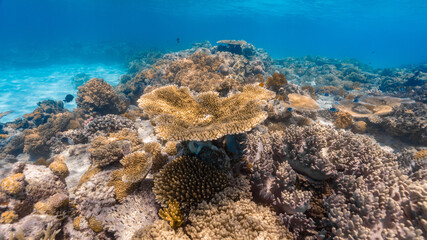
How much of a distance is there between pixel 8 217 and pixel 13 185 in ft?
2.21

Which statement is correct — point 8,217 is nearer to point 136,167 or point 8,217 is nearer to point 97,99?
point 136,167

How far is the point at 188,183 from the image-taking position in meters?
3.31

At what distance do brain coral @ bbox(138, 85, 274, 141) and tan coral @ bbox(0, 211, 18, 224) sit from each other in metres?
3.12

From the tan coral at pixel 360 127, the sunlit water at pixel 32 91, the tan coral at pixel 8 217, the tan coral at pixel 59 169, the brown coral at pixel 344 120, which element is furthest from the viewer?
the sunlit water at pixel 32 91

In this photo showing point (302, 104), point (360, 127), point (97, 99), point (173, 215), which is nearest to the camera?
point (173, 215)

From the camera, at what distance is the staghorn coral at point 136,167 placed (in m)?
3.83

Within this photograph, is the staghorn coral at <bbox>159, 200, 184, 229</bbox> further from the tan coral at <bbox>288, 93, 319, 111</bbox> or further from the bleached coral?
the tan coral at <bbox>288, 93, 319, 111</bbox>

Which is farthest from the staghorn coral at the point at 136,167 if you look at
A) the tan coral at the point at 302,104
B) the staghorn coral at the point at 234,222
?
the tan coral at the point at 302,104

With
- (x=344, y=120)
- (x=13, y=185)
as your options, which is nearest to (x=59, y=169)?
(x=13, y=185)

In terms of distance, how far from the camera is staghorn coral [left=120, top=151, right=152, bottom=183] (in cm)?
383

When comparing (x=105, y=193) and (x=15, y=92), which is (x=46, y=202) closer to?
(x=105, y=193)

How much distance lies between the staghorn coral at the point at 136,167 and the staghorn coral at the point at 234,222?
1.59 m

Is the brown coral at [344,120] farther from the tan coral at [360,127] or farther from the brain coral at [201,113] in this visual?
the brain coral at [201,113]

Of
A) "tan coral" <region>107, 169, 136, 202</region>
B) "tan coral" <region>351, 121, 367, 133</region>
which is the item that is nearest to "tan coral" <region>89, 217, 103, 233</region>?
"tan coral" <region>107, 169, 136, 202</region>
